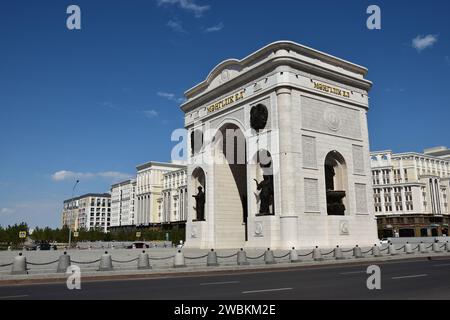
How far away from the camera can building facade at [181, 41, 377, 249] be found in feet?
112

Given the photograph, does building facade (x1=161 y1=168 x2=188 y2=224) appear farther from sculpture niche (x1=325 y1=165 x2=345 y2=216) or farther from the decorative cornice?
sculpture niche (x1=325 y1=165 x2=345 y2=216)

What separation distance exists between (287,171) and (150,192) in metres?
125

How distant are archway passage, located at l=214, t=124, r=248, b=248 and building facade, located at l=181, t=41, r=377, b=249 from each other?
0.10m

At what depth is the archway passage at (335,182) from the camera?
119 ft

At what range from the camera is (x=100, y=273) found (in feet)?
62.1

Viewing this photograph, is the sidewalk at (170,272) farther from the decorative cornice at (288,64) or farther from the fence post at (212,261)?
the decorative cornice at (288,64)

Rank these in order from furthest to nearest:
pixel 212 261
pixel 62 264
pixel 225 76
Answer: pixel 225 76
pixel 212 261
pixel 62 264

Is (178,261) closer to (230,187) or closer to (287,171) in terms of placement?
(287,171)

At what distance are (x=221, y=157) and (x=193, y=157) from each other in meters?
4.13

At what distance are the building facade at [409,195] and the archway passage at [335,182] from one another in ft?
220

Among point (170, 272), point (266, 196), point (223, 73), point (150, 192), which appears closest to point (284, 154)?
point (266, 196)

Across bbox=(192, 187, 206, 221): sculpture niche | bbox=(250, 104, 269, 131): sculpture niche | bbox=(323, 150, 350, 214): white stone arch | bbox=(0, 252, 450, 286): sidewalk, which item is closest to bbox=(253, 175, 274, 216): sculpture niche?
bbox=(250, 104, 269, 131): sculpture niche

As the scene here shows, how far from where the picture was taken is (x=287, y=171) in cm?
3366
